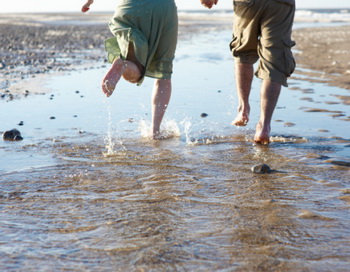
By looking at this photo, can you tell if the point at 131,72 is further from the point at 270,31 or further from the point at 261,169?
the point at 261,169

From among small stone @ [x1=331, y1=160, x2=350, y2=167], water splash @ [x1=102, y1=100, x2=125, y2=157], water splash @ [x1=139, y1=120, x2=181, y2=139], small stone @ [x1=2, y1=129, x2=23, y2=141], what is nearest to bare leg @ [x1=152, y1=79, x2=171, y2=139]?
water splash @ [x1=139, y1=120, x2=181, y2=139]

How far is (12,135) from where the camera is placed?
4176 mm

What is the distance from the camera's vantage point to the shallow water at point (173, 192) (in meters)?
2.08

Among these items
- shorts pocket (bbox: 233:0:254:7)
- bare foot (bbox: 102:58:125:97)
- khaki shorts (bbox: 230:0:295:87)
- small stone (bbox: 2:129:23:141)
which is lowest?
small stone (bbox: 2:129:23:141)

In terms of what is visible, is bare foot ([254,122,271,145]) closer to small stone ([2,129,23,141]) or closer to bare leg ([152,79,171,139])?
bare leg ([152,79,171,139])

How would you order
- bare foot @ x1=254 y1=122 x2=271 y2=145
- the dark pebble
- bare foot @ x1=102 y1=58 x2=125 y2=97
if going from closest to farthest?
the dark pebble, bare foot @ x1=102 y1=58 x2=125 y2=97, bare foot @ x1=254 y1=122 x2=271 y2=145

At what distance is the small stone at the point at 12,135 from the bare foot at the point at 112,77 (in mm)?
852

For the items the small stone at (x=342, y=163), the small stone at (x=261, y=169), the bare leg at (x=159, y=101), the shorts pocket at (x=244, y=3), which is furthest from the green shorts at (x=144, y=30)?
the small stone at (x=342, y=163)

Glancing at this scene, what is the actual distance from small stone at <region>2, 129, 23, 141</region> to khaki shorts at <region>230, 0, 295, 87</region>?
189 cm

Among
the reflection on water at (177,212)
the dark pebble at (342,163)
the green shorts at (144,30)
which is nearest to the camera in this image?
the reflection on water at (177,212)

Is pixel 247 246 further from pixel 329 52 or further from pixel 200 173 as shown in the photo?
pixel 329 52

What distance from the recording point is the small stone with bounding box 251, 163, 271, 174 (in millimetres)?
3219

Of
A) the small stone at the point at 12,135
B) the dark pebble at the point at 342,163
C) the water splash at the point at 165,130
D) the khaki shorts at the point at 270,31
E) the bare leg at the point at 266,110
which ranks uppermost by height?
the khaki shorts at the point at 270,31

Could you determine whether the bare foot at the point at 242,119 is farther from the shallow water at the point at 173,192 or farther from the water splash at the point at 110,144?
the water splash at the point at 110,144
